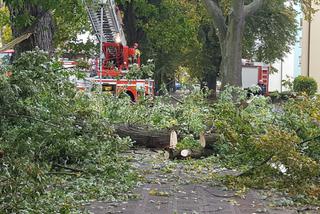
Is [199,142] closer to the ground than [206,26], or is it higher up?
closer to the ground

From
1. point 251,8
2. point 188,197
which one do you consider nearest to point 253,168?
point 188,197

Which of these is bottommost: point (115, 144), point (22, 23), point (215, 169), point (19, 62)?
point (215, 169)

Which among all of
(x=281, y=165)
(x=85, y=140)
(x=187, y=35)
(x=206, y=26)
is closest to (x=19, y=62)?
(x=85, y=140)

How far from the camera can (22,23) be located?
9.02 m

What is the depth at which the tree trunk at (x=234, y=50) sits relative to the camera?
73.7ft

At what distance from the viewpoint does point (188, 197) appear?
716cm

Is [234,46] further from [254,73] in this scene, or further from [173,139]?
[254,73]

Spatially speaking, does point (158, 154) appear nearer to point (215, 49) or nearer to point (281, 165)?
point (281, 165)

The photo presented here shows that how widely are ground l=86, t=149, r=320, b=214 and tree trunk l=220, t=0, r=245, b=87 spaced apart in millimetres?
13469

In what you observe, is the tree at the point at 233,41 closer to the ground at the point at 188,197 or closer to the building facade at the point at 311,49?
the ground at the point at 188,197

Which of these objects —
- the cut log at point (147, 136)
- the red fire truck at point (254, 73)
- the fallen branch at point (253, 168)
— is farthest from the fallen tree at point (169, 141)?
the red fire truck at point (254, 73)

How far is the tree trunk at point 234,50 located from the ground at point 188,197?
1347cm

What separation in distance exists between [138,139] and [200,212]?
4551 millimetres

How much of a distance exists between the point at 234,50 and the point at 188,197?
16.0 meters
